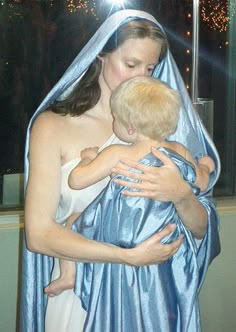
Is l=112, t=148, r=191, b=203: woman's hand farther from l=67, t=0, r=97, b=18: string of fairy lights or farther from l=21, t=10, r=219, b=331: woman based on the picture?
l=67, t=0, r=97, b=18: string of fairy lights

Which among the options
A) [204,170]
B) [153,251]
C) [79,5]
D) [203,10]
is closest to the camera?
[153,251]

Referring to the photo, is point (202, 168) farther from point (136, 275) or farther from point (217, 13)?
point (217, 13)

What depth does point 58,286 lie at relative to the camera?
121 centimetres

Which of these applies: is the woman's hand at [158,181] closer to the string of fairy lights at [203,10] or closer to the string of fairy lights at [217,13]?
the string of fairy lights at [203,10]

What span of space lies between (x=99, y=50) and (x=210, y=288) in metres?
1.49

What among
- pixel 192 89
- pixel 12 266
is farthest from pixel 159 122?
pixel 12 266

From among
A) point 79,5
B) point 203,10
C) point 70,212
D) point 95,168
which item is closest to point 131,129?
point 95,168

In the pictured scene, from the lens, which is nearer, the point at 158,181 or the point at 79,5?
the point at 158,181

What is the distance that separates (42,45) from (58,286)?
4.48 feet

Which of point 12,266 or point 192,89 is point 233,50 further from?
point 12,266

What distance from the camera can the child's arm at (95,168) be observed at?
1.15 meters

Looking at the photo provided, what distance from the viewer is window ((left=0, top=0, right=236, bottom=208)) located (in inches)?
91.4

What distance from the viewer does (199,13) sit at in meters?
2.49

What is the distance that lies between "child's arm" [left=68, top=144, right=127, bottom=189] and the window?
1123 mm
